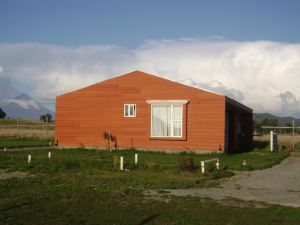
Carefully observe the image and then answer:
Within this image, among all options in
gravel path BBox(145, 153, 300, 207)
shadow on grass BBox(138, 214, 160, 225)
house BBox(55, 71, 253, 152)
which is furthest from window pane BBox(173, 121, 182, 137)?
shadow on grass BBox(138, 214, 160, 225)

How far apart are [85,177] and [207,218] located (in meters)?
7.62

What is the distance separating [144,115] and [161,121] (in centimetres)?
117

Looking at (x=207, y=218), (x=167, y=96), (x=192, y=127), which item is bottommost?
(x=207, y=218)

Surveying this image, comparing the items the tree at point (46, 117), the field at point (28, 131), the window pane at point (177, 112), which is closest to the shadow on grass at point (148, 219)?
the window pane at point (177, 112)

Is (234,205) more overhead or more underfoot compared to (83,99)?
more underfoot

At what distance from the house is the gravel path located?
30.2 ft

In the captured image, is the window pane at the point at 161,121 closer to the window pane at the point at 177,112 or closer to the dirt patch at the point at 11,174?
the window pane at the point at 177,112

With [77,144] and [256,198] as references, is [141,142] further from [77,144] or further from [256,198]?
[256,198]

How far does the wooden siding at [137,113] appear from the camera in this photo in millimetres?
29766

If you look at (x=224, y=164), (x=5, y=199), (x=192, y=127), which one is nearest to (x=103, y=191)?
(x=5, y=199)

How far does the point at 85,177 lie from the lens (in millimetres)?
17094

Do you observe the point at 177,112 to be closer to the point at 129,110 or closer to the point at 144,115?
the point at 144,115

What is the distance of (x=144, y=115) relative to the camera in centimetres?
3117

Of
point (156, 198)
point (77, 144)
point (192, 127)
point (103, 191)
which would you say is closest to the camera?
point (156, 198)
